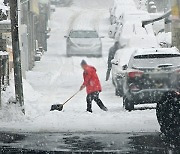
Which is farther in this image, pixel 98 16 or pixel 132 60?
pixel 98 16

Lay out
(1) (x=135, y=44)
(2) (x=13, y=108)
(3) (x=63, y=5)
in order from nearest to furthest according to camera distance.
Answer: (2) (x=13, y=108) → (1) (x=135, y=44) → (3) (x=63, y=5)

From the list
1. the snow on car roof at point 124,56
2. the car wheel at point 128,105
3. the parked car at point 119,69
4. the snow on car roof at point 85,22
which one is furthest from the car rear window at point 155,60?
the snow on car roof at point 85,22

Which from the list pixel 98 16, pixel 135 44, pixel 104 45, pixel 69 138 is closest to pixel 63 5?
pixel 98 16

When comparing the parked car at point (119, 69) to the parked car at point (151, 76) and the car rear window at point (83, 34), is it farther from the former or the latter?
the car rear window at point (83, 34)

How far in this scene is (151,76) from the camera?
44.1 ft

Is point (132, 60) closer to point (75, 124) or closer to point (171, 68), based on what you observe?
point (171, 68)

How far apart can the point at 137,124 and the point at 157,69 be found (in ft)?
5.71

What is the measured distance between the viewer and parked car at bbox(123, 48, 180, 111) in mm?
13320

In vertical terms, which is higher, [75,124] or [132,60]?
[132,60]

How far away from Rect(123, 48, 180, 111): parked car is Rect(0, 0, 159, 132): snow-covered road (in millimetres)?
440

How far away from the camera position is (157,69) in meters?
13.4

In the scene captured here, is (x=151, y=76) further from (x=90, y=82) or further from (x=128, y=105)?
(x=90, y=82)

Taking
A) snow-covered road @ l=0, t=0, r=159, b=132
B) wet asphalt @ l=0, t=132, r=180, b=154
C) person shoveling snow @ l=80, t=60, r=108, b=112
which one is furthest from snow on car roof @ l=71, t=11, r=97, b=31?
wet asphalt @ l=0, t=132, r=180, b=154

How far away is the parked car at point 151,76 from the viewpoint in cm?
1332
